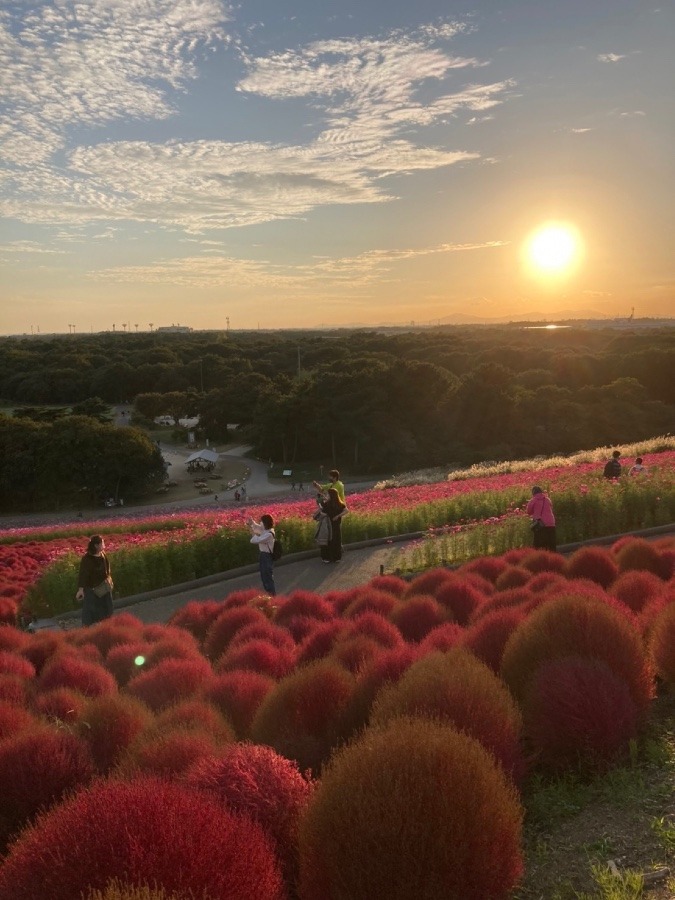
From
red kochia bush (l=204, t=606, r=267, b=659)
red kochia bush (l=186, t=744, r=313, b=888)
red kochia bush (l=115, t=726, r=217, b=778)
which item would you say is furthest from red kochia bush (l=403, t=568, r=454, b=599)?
red kochia bush (l=186, t=744, r=313, b=888)

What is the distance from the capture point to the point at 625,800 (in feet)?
13.5

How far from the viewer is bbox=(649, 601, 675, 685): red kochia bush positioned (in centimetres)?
559

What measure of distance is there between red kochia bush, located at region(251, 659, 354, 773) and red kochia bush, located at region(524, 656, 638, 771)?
3.90ft

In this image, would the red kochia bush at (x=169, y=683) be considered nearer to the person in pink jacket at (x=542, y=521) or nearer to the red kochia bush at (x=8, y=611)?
the person in pink jacket at (x=542, y=521)

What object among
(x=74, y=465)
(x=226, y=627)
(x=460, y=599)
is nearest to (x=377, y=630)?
(x=460, y=599)

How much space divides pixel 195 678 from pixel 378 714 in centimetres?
244

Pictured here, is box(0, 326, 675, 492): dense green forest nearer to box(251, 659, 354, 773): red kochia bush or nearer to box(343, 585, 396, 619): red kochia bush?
box(343, 585, 396, 619): red kochia bush

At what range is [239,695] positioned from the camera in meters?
5.24

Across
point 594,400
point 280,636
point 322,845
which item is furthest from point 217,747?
point 594,400

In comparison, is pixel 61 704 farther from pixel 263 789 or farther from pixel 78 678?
pixel 263 789

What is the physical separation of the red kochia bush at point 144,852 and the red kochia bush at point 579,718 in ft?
7.40

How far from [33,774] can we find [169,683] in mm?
2039

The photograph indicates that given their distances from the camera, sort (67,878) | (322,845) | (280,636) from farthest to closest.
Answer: (280,636) → (322,845) → (67,878)

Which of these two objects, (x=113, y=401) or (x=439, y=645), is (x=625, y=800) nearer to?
(x=439, y=645)
